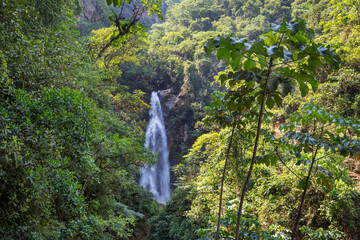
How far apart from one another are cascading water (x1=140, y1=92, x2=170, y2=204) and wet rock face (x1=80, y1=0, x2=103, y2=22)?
10472mm

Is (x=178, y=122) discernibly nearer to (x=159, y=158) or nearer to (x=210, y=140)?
(x=159, y=158)

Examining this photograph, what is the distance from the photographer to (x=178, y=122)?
20.3 m

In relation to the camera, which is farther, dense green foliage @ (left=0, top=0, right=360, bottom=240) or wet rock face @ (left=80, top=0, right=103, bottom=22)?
wet rock face @ (left=80, top=0, right=103, bottom=22)

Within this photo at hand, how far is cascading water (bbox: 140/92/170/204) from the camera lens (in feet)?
56.7

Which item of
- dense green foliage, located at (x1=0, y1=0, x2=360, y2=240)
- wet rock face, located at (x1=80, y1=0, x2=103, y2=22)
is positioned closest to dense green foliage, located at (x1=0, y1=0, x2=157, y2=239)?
dense green foliage, located at (x1=0, y1=0, x2=360, y2=240)

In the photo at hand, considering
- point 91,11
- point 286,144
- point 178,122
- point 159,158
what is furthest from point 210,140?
point 91,11

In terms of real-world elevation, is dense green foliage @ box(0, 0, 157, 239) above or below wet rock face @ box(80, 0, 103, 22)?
below

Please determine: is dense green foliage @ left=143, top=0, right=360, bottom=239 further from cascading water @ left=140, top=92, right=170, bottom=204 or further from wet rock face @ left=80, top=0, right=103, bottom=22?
wet rock face @ left=80, top=0, right=103, bottom=22

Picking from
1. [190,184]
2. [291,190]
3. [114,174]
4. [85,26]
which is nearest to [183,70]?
[85,26]

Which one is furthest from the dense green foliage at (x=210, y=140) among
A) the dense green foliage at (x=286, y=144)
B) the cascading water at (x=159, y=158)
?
the cascading water at (x=159, y=158)

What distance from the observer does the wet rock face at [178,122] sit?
64.0ft

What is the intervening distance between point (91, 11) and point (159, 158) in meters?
17.3

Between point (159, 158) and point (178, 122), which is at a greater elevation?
point (178, 122)

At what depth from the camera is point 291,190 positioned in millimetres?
4777
